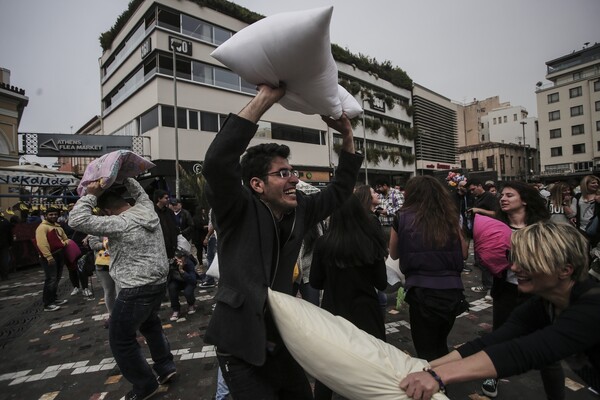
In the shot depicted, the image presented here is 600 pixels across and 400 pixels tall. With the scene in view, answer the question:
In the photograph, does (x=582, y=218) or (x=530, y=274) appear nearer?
(x=530, y=274)

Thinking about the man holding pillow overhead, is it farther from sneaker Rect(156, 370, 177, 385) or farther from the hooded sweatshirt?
sneaker Rect(156, 370, 177, 385)

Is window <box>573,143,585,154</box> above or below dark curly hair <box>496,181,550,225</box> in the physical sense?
above

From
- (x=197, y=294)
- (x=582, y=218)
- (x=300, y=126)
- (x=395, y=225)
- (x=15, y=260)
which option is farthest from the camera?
(x=300, y=126)

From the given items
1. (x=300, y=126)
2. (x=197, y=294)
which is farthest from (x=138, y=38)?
(x=197, y=294)

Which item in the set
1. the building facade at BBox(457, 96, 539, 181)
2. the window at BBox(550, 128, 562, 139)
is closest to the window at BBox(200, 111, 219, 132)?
the building facade at BBox(457, 96, 539, 181)

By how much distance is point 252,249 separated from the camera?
5.13 feet

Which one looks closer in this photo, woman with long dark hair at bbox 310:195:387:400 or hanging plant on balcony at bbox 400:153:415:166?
woman with long dark hair at bbox 310:195:387:400

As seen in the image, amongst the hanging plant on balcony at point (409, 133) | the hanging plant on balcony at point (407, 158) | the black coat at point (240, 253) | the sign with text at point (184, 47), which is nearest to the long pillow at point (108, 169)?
the black coat at point (240, 253)

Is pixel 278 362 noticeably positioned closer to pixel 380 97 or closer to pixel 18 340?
A: pixel 18 340

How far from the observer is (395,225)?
2.81 m

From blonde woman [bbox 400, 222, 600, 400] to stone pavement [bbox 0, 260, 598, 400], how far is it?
1732 mm

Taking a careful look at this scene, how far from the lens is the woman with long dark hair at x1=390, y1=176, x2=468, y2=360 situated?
2477 mm

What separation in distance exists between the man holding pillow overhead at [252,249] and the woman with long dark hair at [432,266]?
115 cm

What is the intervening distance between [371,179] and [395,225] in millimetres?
28847
